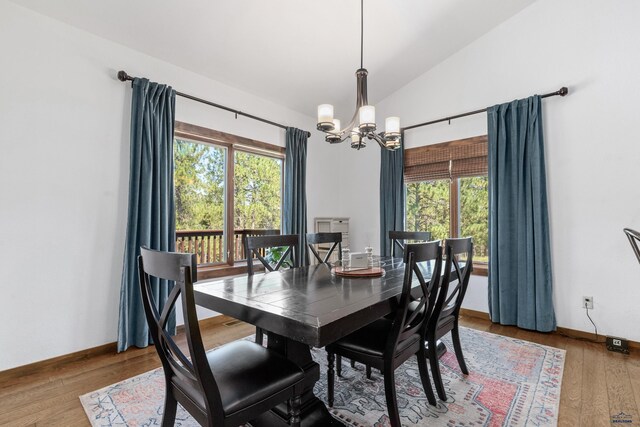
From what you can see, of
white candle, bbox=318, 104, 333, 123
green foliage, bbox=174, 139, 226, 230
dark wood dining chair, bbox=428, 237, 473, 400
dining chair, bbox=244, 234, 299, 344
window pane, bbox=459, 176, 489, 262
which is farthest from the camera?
window pane, bbox=459, 176, 489, 262

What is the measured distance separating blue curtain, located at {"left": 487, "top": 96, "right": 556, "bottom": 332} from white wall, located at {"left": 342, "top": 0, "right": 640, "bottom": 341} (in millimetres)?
143

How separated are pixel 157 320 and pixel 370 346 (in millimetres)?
1042

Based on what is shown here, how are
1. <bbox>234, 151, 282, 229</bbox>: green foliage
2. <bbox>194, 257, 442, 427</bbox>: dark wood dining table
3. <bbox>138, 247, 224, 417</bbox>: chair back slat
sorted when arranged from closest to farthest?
1. <bbox>138, 247, 224, 417</bbox>: chair back slat
2. <bbox>194, 257, 442, 427</bbox>: dark wood dining table
3. <bbox>234, 151, 282, 229</bbox>: green foliage

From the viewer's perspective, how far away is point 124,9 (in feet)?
7.77

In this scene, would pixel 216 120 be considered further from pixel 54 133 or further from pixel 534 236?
pixel 534 236

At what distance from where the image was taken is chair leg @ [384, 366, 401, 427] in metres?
1.53

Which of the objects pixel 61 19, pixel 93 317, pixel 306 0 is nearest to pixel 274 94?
pixel 306 0

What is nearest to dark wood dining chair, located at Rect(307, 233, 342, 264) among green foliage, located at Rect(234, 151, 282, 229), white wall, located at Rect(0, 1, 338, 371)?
green foliage, located at Rect(234, 151, 282, 229)

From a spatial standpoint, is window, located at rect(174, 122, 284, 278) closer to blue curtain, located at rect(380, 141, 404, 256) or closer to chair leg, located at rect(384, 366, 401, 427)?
blue curtain, located at rect(380, 141, 404, 256)

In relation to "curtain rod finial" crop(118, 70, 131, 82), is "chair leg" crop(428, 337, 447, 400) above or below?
below

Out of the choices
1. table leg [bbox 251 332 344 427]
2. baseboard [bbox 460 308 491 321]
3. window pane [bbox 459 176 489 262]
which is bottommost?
baseboard [bbox 460 308 491 321]

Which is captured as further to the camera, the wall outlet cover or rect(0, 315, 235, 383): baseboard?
the wall outlet cover

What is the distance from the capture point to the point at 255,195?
12.9ft

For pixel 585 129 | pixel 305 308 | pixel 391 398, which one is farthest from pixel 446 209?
pixel 305 308
